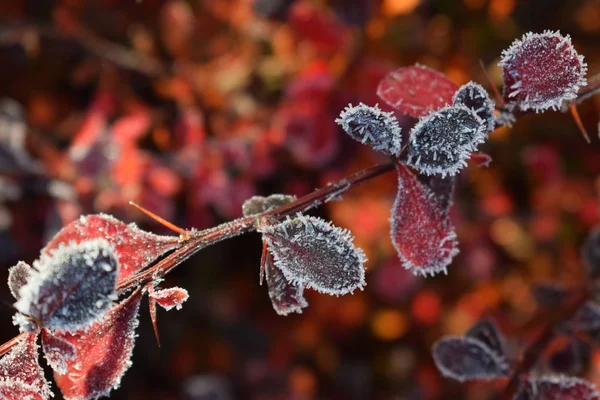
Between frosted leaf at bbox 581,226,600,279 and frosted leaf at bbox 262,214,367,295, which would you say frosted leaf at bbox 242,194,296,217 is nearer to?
frosted leaf at bbox 262,214,367,295

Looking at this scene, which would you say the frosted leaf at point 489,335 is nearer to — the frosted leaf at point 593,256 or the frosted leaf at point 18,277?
the frosted leaf at point 593,256

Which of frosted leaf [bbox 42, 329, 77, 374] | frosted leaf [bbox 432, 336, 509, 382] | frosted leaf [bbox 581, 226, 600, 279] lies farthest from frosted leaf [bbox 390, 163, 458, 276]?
frosted leaf [bbox 581, 226, 600, 279]

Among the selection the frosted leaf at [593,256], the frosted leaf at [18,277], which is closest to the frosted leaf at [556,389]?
the frosted leaf at [593,256]

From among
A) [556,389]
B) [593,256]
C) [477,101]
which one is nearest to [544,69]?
[477,101]

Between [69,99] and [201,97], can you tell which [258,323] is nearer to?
[201,97]

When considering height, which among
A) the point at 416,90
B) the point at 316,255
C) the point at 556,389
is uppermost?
the point at 416,90

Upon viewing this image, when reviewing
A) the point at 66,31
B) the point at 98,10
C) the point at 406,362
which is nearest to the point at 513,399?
the point at 406,362

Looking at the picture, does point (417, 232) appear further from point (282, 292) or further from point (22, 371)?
point (22, 371)
